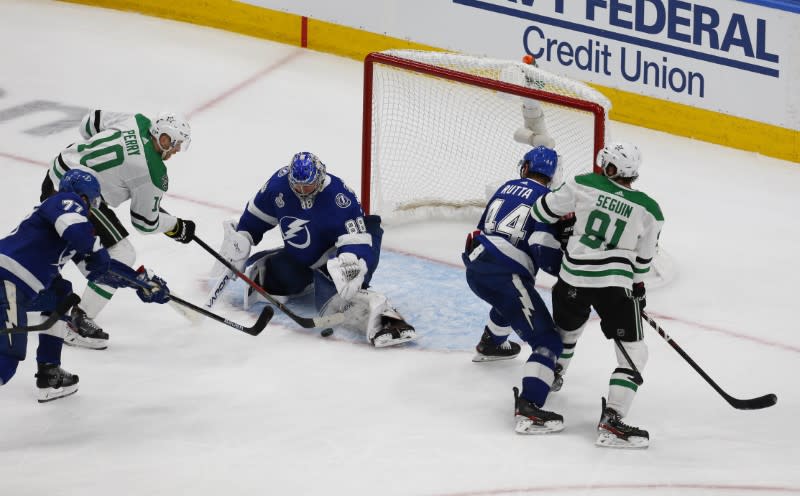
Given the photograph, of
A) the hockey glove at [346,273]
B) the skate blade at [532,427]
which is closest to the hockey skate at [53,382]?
the hockey glove at [346,273]

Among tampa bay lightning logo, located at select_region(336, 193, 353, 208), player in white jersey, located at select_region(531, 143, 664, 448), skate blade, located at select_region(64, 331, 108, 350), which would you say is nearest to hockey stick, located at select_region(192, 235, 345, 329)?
tampa bay lightning logo, located at select_region(336, 193, 353, 208)

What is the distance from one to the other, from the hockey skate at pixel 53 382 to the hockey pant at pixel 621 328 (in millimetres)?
1809

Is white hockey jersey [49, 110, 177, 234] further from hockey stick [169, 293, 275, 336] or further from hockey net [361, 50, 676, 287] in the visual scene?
hockey net [361, 50, 676, 287]

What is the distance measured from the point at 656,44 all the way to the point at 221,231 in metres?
2.31

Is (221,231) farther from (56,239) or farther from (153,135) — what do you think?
(56,239)

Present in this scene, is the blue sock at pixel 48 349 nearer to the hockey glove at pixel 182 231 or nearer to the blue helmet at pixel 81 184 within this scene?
the blue helmet at pixel 81 184

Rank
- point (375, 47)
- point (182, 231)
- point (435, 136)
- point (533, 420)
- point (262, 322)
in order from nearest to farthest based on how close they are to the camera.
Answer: point (533, 420), point (262, 322), point (182, 231), point (435, 136), point (375, 47)

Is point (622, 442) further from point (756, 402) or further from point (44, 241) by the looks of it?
point (44, 241)

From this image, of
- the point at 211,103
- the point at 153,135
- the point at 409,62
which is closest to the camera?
the point at 153,135

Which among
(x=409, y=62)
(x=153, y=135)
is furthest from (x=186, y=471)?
(x=409, y=62)

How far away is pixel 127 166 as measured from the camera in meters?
6.04

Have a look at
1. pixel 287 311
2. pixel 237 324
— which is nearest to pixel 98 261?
pixel 237 324

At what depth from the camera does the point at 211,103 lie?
8.57 metres

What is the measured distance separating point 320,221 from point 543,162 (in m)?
0.96
